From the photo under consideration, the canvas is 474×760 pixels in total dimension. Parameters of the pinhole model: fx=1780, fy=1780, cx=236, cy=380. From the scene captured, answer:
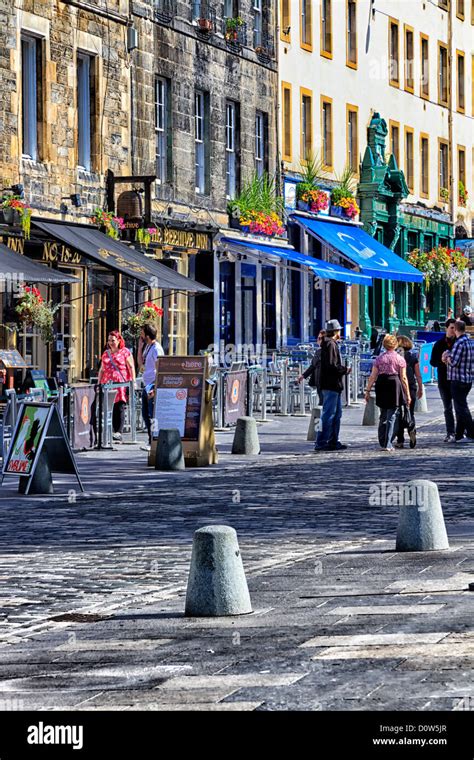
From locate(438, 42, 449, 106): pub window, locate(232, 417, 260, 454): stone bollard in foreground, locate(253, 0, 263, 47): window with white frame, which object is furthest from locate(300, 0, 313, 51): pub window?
locate(232, 417, 260, 454): stone bollard in foreground

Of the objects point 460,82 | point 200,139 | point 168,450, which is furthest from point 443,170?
point 168,450

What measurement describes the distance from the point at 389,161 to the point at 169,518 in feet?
115

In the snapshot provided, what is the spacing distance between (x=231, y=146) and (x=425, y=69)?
Answer: 18.9 meters

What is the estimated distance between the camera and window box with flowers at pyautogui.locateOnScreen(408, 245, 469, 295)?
172 feet

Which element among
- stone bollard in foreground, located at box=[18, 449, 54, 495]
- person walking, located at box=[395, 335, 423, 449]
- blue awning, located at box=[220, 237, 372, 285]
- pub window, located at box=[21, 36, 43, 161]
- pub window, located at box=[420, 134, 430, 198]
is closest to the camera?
stone bollard in foreground, located at box=[18, 449, 54, 495]

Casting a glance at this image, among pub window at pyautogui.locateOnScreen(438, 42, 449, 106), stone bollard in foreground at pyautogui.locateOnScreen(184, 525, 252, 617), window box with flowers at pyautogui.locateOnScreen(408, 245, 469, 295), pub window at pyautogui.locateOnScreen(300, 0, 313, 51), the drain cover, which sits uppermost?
pub window at pyautogui.locateOnScreen(438, 42, 449, 106)

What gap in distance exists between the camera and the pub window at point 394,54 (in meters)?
50.8

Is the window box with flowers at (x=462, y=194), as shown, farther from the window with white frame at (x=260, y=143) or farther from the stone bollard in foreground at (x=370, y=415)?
the stone bollard in foreground at (x=370, y=415)

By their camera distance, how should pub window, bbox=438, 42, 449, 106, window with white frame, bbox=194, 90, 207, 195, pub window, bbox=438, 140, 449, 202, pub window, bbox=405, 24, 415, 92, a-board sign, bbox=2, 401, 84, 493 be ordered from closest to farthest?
a-board sign, bbox=2, 401, 84, 493, window with white frame, bbox=194, 90, 207, 195, pub window, bbox=405, 24, 415, 92, pub window, bbox=438, 42, 449, 106, pub window, bbox=438, 140, 449, 202

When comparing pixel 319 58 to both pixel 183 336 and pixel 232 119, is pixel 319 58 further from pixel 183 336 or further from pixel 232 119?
pixel 183 336

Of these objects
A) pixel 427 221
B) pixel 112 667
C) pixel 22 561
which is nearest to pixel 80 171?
pixel 22 561

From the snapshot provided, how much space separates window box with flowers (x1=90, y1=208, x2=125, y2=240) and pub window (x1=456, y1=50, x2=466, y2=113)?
3039cm

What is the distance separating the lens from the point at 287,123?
137ft

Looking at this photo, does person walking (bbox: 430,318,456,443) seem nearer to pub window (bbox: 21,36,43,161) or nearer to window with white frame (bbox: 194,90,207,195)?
pub window (bbox: 21,36,43,161)
